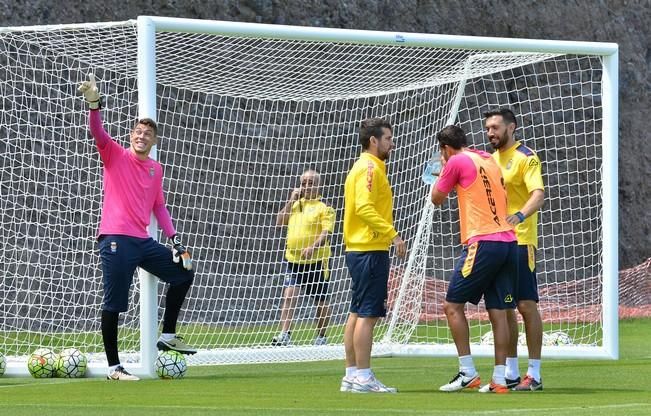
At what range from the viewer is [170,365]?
10.3 meters

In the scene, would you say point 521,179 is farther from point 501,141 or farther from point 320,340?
point 320,340

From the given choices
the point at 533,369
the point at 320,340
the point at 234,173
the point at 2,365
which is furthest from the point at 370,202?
the point at 234,173

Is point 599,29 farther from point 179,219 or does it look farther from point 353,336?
point 353,336

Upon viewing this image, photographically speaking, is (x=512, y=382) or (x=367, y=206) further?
(x=512, y=382)

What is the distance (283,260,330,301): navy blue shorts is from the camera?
1343cm

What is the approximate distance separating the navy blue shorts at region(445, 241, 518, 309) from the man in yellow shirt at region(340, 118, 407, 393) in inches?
19.4

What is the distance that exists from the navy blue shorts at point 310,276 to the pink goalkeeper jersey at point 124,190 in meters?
3.37

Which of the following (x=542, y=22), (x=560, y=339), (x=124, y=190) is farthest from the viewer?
(x=542, y=22)

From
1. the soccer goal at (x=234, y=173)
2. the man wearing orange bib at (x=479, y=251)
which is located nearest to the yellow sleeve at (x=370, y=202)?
the man wearing orange bib at (x=479, y=251)

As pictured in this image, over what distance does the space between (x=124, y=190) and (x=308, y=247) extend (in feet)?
11.8

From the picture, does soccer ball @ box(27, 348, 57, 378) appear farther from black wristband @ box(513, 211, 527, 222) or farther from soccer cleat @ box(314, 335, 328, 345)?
black wristband @ box(513, 211, 527, 222)

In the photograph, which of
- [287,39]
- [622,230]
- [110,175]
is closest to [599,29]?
[622,230]

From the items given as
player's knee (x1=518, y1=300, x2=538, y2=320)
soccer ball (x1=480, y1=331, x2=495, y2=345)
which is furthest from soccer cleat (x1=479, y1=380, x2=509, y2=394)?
soccer ball (x1=480, y1=331, x2=495, y2=345)

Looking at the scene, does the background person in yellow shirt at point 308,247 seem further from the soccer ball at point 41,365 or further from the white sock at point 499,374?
the white sock at point 499,374
